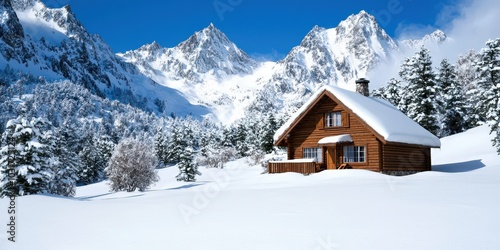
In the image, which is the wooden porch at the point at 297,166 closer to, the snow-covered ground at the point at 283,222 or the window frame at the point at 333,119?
the window frame at the point at 333,119

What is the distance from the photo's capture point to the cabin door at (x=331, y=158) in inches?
1083

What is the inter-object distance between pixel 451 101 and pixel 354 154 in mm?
31049

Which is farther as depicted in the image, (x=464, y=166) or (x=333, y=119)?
(x=464, y=166)

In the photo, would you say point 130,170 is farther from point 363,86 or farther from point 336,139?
point 363,86

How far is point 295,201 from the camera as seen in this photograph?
12648 mm

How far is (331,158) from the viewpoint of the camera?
91.0ft

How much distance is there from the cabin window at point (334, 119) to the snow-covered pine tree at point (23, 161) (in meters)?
19.3

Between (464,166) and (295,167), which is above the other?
(295,167)

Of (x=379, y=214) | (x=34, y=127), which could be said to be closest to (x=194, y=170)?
(x=34, y=127)

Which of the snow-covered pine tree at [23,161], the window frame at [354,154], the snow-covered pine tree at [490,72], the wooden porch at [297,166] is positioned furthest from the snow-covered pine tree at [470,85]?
the snow-covered pine tree at [23,161]

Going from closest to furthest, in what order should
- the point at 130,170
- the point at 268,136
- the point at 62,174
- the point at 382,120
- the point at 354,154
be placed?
1. the point at 382,120
2. the point at 354,154
3. the point at 130,170
4. the point at 62,174
5. the point at 268,136

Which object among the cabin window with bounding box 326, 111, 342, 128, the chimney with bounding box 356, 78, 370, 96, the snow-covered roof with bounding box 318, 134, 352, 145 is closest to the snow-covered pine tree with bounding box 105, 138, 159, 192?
the snow-covered roof with bounding box 318, 134, 352, 145

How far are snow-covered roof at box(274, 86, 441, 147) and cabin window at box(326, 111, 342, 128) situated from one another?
5.06 ft

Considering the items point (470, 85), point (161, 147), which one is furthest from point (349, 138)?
point (161, 147)
